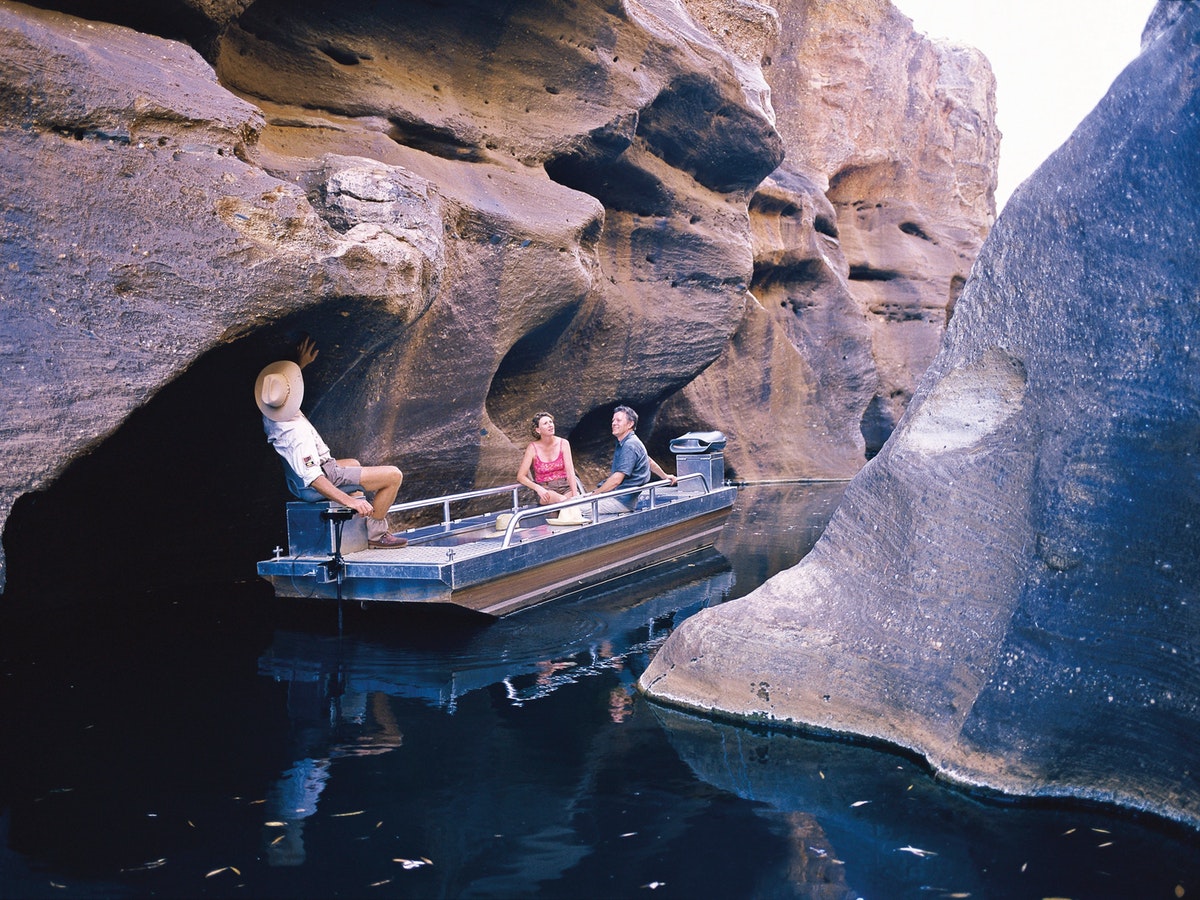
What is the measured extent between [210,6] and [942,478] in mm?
6648

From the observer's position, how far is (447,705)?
5348mm

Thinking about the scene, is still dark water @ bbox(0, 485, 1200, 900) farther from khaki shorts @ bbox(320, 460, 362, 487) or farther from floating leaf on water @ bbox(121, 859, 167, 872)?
khaki shorts @ bbox(320, 460, 362, 487)

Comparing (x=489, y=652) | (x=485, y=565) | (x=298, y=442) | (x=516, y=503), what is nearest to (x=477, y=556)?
(x=485, y=565)

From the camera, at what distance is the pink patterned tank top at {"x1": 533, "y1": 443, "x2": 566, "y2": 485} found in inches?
374

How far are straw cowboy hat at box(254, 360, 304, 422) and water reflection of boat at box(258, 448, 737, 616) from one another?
693 millimetres

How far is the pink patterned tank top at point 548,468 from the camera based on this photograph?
9.51 meters

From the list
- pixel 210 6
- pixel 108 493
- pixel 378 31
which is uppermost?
pixel 378 31

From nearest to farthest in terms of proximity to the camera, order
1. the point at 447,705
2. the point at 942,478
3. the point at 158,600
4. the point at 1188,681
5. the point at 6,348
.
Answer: the point at 1188,681 < the point at 942,478 < the point at 447,705 < the point at 6,348 < the point at 158,600

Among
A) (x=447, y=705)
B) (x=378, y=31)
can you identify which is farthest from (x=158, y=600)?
(x=378, y=31)

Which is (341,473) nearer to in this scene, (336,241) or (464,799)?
(336,241)

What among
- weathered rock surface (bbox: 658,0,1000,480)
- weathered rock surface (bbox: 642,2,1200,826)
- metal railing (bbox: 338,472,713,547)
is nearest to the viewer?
weathered rock surface (bbox: 642,2,1200,826)

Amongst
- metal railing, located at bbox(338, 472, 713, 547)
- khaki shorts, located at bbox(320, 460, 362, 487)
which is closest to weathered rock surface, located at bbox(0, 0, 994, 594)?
khaki shorts, located at bbox(320, 460, 362, 487)

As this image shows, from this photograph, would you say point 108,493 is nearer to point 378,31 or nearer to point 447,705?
point 447,705

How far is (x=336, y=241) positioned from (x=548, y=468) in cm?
305
